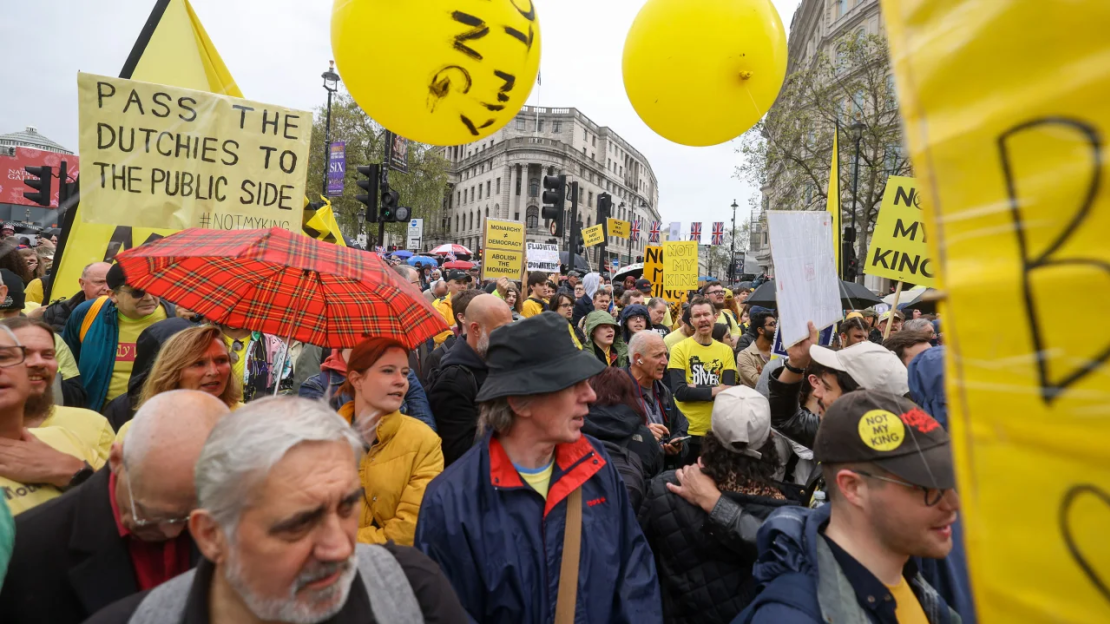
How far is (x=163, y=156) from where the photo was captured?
12.2 feet

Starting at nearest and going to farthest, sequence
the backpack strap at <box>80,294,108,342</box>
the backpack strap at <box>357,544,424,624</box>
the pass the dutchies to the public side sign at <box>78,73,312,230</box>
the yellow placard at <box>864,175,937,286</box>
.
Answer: the backpack strap at <box>357,544,424,624</box>
the pass the dutchies to the public side sign at <box>78,73,312,230</box>
the backpack strap at <box>80,294,108,342</box>
the yellow placard at <box>864,175,937,286</box>

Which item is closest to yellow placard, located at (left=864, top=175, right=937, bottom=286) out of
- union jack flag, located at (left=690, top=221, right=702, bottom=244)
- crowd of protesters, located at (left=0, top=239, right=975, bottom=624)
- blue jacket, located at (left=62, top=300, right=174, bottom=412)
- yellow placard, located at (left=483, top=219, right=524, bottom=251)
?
crowd of protesters, located at (left=0, top=239, right=975, bottom=624)

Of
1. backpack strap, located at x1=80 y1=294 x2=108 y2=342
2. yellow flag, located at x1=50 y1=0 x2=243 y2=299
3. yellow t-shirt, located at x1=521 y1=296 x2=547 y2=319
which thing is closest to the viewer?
yellow flag, located at x1=50 y1=0 x2=243 y2=299

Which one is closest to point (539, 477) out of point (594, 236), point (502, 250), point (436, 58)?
point (436, 58)

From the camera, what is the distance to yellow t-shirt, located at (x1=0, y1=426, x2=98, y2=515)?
1.84 metres

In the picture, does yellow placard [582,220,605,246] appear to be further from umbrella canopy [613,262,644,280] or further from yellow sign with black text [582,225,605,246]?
umbrella canopy [613,262,644,280]

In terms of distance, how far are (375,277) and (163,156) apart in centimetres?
221

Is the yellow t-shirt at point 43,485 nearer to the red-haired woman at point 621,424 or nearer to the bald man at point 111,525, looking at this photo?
the bald man at point 111,525

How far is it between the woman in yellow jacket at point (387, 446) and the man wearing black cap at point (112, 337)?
2.03 metres

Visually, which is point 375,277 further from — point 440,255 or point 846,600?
point 440,255

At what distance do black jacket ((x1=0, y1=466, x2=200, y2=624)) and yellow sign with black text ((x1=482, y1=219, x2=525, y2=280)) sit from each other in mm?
8001

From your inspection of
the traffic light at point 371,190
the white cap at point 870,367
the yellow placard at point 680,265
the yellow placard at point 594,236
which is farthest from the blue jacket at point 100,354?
the yellow placard at point 594,236

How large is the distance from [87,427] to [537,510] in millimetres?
1893

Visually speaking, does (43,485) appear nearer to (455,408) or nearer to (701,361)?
(455,408)
